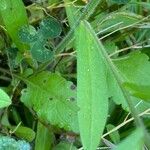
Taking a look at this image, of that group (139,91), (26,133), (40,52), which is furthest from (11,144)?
(139,91)

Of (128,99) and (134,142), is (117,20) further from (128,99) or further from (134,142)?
(134,142)

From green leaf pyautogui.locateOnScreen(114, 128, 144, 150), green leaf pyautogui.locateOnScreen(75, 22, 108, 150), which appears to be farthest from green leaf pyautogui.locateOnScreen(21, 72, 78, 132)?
green leaf pyautogui.locateOnScreen(114, 128, 144, 150)

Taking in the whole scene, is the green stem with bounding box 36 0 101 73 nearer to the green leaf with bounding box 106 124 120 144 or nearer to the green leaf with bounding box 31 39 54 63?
the green leaf with bounding box 31 39 54 63

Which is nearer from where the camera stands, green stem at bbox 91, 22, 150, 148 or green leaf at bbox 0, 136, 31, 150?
green stem at bbox 91, 22, 150, 148

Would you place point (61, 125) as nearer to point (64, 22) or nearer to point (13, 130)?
point (13, 130)

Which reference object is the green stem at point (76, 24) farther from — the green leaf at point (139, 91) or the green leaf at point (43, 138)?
the green leaf at point (139, 91)
